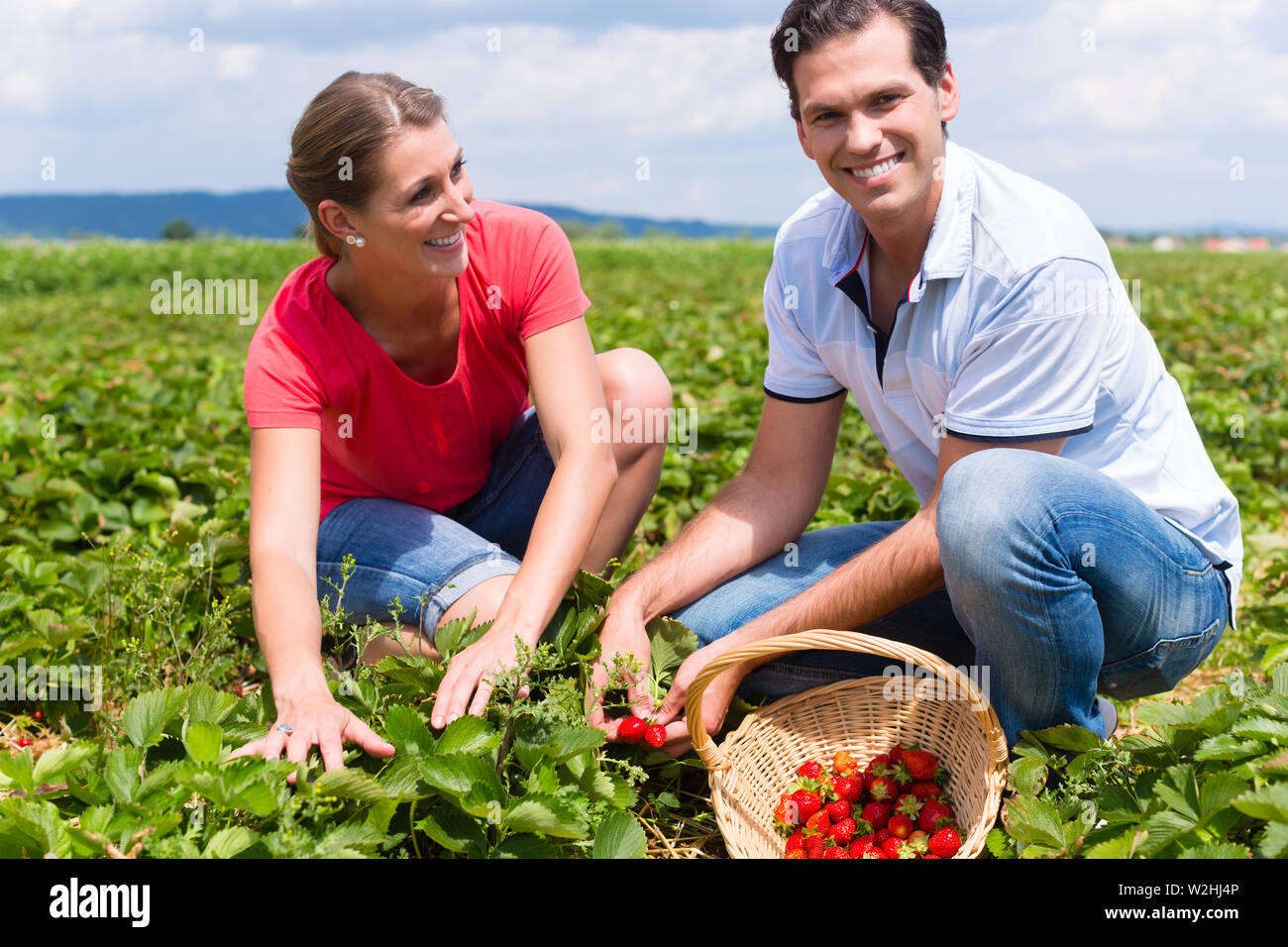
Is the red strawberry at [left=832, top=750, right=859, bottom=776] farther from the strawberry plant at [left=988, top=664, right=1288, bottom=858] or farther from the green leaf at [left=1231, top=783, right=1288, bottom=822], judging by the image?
the green leaf at [left=1231, top=783, right=1288, bottom=822]

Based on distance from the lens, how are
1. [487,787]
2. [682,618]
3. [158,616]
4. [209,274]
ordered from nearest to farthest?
[487,787] < [682,618] < [158,616] < [209,274]

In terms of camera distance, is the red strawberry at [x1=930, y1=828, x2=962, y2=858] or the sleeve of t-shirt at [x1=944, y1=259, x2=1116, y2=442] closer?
the red strawberry at [x1=930, y1=828, x2=962, y2=858]

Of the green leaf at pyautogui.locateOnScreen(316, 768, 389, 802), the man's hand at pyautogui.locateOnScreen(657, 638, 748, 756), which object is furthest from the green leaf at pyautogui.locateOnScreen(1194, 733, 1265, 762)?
the green leaf at pyautogui.locateOnScreen(316, 768, 389, 802)

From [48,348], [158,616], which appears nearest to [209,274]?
[48,348]

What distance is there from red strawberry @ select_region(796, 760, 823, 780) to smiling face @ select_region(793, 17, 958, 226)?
109 cm

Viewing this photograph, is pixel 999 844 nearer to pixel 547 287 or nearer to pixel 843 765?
pixel 843 765

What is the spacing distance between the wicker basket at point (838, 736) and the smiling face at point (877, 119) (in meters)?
0.88

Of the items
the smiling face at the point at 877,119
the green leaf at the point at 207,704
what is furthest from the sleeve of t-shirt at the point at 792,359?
the green leaf at the point at 207,704

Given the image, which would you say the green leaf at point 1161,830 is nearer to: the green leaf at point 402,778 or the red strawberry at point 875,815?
the red strawberry at point 875,815

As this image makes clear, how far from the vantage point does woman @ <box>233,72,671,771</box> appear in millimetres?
2033

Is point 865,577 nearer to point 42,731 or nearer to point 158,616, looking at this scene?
point 158,616

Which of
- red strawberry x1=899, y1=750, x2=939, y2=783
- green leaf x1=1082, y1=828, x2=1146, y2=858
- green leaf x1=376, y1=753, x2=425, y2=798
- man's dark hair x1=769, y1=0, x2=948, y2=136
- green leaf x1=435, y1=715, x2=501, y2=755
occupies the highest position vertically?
man's dark hair x1=769, y1=0, x2=948, y2=136
